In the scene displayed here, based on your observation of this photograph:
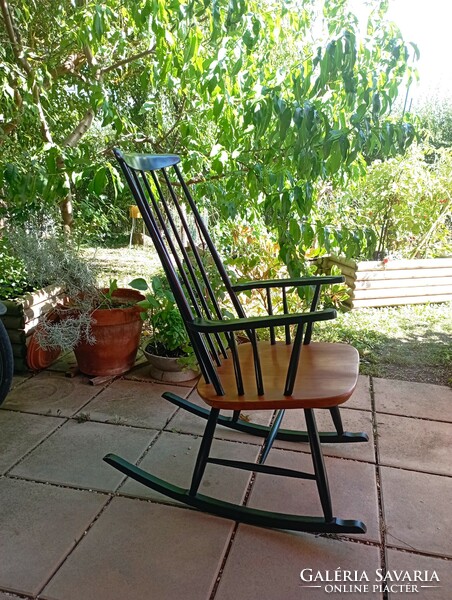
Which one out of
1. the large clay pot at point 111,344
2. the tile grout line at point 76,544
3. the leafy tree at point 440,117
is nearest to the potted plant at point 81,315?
the large clay pot at point 111,344

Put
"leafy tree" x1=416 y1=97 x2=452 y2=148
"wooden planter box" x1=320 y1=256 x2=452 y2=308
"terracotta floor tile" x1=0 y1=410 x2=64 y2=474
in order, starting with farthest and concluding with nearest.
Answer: "leafy tree" x1=416 y1=97 x2=452 y2=148 < "wooden planter box" x1=320 y1=256 x2=452 y2=308 < "terracotta floor tile" x1=0 y1=410 x2=64 y2=474

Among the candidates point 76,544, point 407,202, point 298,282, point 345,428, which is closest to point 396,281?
point 407,202

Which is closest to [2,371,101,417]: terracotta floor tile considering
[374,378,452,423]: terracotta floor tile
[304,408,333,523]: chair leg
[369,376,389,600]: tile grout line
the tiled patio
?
the tiled patio

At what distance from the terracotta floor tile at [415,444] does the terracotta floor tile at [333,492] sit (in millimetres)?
148

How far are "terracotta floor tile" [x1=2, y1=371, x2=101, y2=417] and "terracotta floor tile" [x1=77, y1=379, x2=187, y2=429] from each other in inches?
3.0

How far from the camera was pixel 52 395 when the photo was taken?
84.7 inches

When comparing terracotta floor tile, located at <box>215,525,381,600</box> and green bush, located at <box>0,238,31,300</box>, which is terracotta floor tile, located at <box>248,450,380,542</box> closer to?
terracotta floor tile, located at <box>215,525,381,600</box>

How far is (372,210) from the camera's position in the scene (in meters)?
3.68

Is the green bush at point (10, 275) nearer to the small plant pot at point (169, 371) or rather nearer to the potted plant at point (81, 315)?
the potted plant at point (81, 315)

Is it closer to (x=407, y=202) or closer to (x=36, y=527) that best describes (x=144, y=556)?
(x=36, y=527)

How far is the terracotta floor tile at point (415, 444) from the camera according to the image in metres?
1.65

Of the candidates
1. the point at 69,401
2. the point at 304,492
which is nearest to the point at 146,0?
the point at 69,401

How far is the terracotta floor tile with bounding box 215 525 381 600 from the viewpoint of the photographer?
1.13 meters

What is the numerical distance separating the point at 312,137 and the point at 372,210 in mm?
2246
